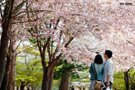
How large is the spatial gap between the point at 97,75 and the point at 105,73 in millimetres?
291

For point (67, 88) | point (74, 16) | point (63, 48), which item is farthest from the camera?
point (67, 88)

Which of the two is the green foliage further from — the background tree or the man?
the man

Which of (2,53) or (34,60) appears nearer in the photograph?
(2,53)

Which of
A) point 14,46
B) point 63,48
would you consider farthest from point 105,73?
point 14,46

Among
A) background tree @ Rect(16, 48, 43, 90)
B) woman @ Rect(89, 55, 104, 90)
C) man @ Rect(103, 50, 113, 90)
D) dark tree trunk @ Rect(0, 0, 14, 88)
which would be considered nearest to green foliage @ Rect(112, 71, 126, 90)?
background tree @ Rect(16, 48, 43, 90)

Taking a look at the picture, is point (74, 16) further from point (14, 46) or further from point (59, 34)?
point (14, 46)

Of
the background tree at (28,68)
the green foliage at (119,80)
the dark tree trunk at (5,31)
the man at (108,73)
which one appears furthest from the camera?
the green foliage at (119,80)

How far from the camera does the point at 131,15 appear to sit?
1189cm

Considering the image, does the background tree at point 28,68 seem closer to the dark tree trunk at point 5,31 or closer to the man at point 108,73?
the dark tree trunk at point 5,31

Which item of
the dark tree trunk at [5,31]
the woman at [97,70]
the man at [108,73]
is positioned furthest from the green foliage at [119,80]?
the woman at [97,70]

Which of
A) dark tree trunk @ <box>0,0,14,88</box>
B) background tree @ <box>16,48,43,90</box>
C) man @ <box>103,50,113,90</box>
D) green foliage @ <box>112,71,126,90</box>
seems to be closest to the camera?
man @ <box>103,50,113,90</box>

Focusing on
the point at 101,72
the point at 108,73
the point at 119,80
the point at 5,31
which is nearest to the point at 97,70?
the point at 101,72

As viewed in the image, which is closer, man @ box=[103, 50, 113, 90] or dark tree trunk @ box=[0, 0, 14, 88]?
man @ box=[103, 50, 113, 90]

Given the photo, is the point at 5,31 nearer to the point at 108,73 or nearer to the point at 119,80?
the point at 108,73
